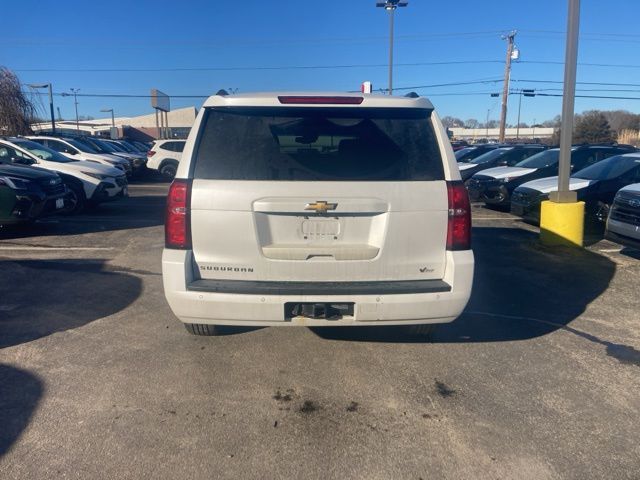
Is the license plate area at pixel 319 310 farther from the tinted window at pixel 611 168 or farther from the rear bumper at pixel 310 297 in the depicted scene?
the tinted window at pixel 611 168

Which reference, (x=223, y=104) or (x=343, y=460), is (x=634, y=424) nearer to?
(x=343, y=460)

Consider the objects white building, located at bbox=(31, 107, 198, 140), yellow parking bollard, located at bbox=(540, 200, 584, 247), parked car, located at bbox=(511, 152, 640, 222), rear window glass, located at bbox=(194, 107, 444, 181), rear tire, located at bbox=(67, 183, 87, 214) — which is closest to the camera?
rear window glass, located at bbox=(194, 107, 444, 181)

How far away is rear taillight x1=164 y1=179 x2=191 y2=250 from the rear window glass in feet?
0.48

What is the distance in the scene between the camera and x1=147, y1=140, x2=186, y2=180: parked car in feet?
72.4

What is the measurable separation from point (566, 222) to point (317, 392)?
622cm

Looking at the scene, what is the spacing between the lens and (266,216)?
12.1 ft

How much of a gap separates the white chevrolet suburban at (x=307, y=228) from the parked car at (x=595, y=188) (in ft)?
23.2

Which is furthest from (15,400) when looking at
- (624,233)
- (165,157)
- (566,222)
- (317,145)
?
(165,157)

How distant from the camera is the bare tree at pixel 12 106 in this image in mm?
30281

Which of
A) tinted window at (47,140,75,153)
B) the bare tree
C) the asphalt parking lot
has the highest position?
the bare tree

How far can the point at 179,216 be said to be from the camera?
372 cm

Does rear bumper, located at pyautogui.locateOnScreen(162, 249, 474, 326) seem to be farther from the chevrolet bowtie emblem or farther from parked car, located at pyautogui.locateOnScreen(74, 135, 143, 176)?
parked car, located at pyautogui.locateOnScreen(74, 135, 143, 176)

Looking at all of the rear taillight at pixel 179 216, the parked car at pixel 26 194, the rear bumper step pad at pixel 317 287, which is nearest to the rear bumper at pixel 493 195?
the parked car at pixel 26 194

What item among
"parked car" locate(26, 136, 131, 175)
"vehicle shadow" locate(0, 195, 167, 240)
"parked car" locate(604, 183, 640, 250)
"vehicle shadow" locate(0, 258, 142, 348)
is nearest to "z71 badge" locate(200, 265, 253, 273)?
"vehicle shadow" locate(0, 258, 142, 348)
